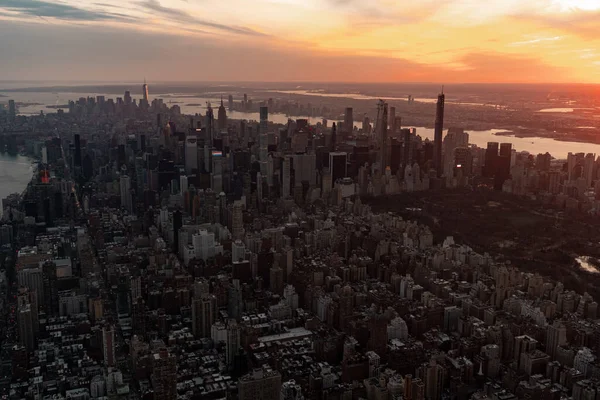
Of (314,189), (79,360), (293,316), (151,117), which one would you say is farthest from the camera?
(151,117)

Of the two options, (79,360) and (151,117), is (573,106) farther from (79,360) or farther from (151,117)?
(79,360)

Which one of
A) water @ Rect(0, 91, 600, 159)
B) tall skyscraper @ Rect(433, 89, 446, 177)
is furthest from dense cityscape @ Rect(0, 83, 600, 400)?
water @ Rect(0, 91, 600, 159)

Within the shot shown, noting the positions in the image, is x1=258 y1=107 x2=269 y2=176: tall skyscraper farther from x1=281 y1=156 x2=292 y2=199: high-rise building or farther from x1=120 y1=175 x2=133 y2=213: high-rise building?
x1=120 y1=175 x2=133 y2=213: high-rise building

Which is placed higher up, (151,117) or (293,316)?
(151,117)

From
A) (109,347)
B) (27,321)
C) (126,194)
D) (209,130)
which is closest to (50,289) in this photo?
(27,321)

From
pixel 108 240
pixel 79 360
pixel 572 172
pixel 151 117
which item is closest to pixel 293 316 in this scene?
pixel 79 360

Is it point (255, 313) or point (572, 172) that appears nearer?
point (255, 313)
